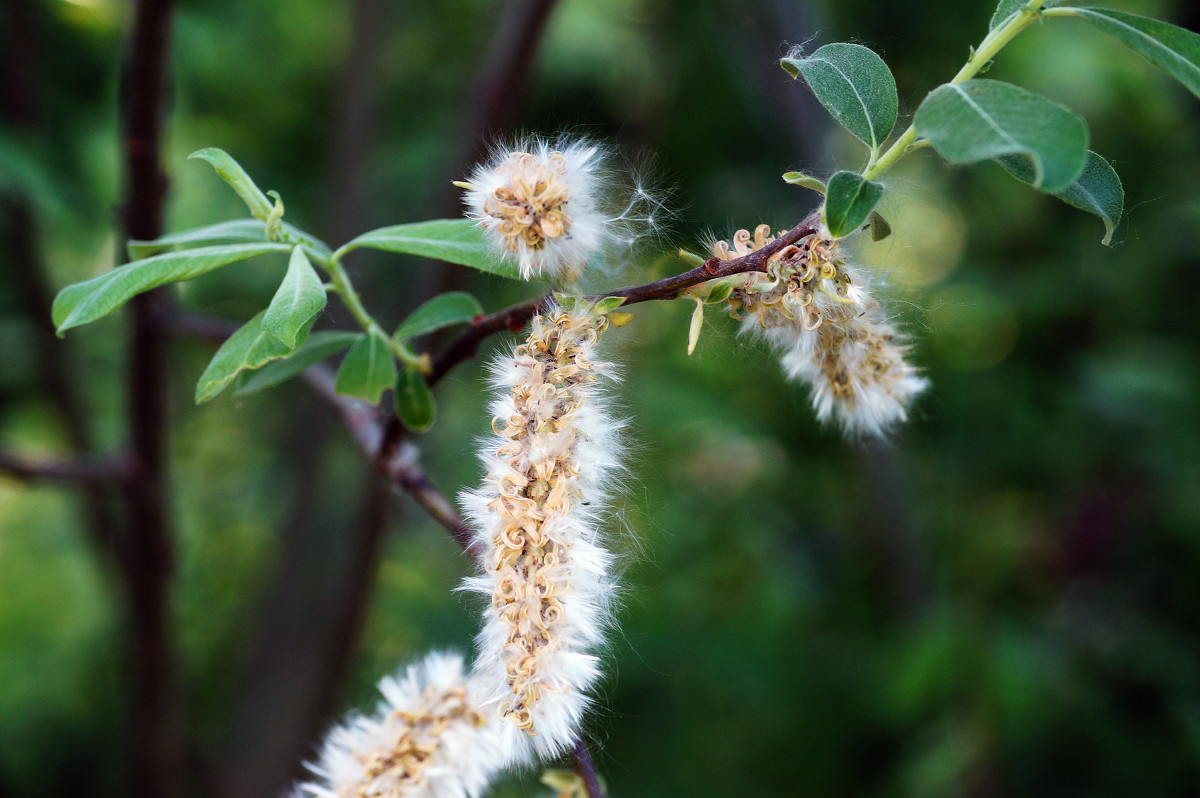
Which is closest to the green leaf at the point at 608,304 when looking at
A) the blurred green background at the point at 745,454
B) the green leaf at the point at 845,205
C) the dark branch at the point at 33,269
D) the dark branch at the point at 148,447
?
the green leaf at the point at 845,205

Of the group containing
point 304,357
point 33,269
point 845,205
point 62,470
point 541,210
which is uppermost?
point 33,269

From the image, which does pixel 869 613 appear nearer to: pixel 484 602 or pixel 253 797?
pixel 253 797

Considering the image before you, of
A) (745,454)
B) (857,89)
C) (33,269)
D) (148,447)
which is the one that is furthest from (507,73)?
(745,454)

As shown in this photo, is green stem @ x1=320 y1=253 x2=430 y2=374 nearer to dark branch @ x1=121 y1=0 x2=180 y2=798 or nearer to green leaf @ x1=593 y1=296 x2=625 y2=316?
green leaf @ x1=593 y1=296 x2=625 y2=316

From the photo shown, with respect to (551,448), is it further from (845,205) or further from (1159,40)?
(1159,40)

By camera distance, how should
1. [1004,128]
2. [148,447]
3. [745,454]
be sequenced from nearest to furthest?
[1004,128], [148,447], [745,454]

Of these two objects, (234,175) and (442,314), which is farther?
(442,314)
